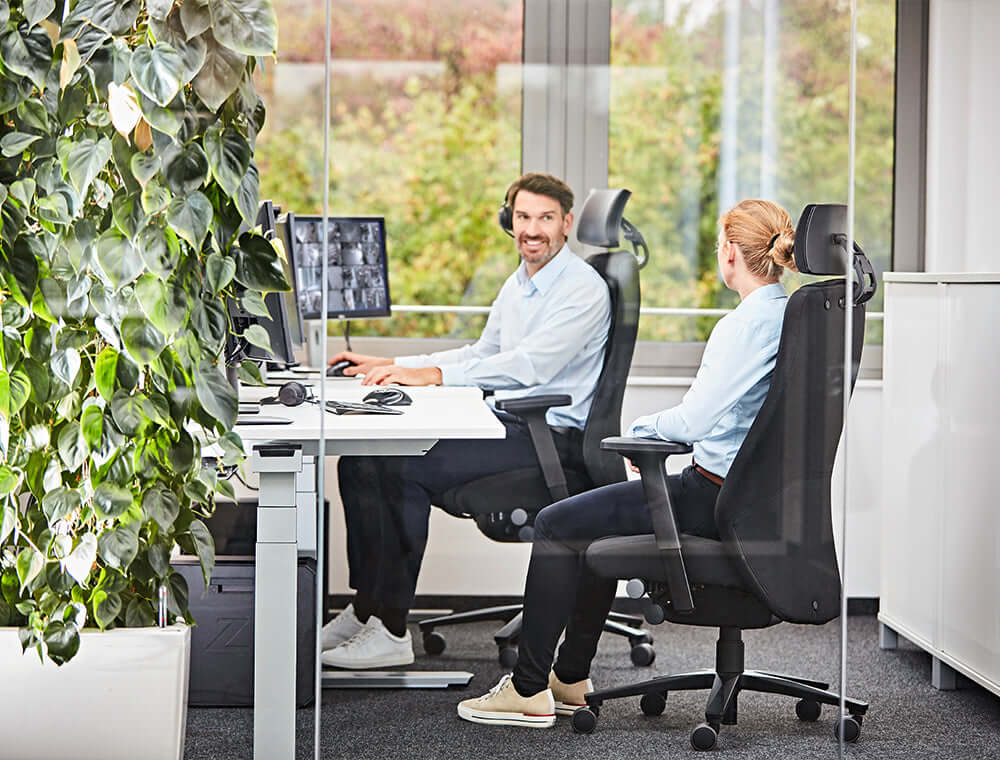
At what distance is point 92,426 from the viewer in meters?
2.48

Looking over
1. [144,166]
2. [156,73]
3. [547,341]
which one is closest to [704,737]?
[547,341]

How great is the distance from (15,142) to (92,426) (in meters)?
0.60

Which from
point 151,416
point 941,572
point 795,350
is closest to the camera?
point 151,416

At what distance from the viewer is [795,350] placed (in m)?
2.86

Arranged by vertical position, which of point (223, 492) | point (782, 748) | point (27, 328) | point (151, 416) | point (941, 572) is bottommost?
point (782, 748)

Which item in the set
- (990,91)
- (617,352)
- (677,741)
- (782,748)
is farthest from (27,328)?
(990,91)

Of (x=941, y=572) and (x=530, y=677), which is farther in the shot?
(x=941, y=572)

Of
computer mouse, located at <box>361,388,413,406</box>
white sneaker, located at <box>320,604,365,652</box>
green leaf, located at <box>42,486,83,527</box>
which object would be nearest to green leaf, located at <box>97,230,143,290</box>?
green leaf, located at <box>42,486,83,527</box>

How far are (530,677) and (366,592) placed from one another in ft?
1.47

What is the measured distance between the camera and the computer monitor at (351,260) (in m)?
2.86

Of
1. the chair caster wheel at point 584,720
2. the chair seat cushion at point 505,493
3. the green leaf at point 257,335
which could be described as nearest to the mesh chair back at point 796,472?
the chair seat cushion at point 505,493

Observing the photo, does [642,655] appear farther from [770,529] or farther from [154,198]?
[154,198]

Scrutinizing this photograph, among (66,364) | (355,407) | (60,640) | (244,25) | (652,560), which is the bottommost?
(60,640)

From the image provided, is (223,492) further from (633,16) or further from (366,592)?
(633,16)
